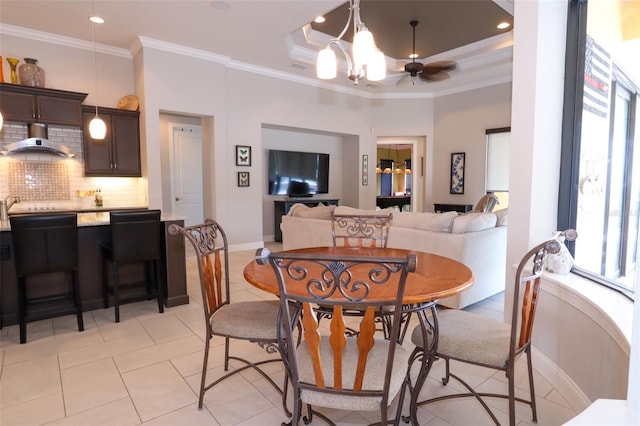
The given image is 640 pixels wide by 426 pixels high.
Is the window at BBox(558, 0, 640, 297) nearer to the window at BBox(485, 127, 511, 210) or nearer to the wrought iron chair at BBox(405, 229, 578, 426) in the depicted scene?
the wrought iron chair at BBox(405, 229, 578, 426)

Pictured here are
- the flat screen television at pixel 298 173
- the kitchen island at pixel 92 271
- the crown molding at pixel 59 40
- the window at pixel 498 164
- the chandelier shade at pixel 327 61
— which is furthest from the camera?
the flat screen television at pixel 298 173

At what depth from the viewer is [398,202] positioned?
32.7 feet

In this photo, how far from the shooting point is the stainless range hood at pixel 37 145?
4289mm

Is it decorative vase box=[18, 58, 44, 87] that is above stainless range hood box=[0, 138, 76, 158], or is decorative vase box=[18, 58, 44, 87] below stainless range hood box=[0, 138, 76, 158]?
above

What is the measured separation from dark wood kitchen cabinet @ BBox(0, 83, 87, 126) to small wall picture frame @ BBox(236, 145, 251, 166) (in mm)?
2227

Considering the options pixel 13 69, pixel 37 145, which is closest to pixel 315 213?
pixel 37 145

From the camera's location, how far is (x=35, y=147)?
4.35 m

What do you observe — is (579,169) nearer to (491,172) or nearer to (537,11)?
(537,11)

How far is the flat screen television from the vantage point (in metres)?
7.20

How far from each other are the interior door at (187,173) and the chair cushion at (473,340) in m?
5.52

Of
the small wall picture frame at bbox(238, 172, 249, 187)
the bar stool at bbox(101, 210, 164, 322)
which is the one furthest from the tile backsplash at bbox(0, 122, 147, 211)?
the bar stool at bbox(101, 210, 164, 322)

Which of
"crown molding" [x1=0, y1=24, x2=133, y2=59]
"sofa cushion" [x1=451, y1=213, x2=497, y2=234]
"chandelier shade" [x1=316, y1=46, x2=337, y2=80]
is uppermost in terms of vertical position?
"crown molding" [x1=0, y1=24, x2=133, y2=59]

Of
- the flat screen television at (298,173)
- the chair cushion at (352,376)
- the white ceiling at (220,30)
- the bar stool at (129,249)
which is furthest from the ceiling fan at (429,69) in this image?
the chair cushion at (352,376)

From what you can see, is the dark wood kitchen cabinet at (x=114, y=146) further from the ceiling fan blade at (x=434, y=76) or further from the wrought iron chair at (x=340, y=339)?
the wrought iron chair at (x=340, y=339)
